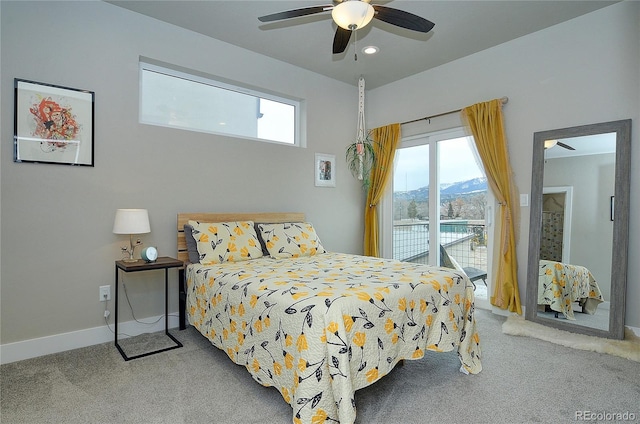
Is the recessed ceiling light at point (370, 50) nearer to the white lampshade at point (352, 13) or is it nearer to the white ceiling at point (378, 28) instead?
the white ceiling at point (378, 28)

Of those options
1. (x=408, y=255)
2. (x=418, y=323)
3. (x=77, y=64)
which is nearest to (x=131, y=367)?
(x=418, y=323)

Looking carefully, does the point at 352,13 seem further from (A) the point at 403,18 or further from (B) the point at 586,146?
(B) the point at 586,146

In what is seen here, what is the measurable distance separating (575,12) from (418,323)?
3074 mm

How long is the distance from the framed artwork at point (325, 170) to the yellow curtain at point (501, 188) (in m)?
1.75

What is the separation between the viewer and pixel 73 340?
8.66ft

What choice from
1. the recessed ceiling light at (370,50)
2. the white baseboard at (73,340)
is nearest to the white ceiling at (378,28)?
the recessed ceiling light at (370,50)

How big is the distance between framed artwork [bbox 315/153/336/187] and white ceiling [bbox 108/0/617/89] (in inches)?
42.7

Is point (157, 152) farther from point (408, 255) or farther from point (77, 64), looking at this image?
point (408, 255)

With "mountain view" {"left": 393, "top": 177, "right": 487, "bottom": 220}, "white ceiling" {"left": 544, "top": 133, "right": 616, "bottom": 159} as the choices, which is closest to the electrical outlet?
"mountain view" {"left": 393, "top": 177, "right": 487, "bottom": 220}

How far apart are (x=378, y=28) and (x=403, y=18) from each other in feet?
3.62

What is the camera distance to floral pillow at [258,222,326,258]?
10.5 ft

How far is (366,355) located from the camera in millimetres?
1670

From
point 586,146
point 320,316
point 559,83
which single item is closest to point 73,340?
point 320,316

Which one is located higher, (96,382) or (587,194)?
(587,194)
